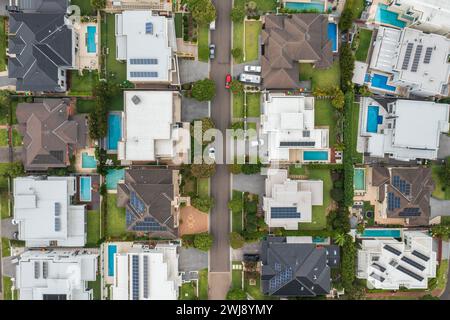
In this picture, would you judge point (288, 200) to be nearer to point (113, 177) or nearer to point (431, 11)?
point (113, 177)

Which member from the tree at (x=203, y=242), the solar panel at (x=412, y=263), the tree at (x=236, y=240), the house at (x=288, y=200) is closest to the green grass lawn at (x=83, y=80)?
the tree at (x=203, y=242)

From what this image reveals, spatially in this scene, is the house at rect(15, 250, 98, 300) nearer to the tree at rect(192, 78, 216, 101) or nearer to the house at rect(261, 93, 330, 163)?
the tree at rect(192, 78, 216, 101)

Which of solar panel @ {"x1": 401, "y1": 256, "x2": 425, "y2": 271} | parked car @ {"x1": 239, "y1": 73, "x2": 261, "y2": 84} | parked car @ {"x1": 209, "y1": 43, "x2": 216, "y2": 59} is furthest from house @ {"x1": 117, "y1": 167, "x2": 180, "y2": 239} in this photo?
solar panel @ {"x1": 401, "y1": 256, "x2": 425, "y2": 271}

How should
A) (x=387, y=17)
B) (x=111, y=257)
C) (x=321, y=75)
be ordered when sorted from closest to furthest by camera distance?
(x=111, y=257), (x=387, y=17), (x=321, y=75)

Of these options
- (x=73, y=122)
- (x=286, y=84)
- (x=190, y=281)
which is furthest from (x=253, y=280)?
(x=73, y=122)

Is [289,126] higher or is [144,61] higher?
[144,61]

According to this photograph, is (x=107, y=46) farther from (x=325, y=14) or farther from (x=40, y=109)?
(x=325, y=14)

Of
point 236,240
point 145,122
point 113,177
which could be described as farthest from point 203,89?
point 236,240
